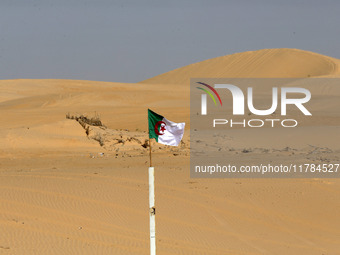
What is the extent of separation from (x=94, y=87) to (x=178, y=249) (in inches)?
2169

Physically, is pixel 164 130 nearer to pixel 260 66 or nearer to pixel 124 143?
pixel 124 143

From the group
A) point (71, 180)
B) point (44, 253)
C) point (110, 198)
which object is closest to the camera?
point (44, 253)

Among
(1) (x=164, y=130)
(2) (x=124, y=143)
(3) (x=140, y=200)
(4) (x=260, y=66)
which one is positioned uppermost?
(4) (x=260, y=66)

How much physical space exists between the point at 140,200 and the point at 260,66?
246 feet

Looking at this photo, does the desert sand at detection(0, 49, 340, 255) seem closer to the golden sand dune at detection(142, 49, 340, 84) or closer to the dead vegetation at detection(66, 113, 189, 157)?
the dead vegetation at detection(66, 113, 189, 157)

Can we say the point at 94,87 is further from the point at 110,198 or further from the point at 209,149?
the point at 110,198

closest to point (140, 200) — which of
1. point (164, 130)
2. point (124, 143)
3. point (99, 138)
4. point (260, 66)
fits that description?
point (164, 130)

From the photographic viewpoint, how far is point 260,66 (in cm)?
8650

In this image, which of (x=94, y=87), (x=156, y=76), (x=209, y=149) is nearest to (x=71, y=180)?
(x=209, y=149)

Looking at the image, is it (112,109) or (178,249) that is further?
(112,109)

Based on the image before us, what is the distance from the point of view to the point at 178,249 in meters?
10.4

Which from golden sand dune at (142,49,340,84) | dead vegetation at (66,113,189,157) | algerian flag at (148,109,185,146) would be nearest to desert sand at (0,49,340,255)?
dead vegetation at (66,113,189,157)

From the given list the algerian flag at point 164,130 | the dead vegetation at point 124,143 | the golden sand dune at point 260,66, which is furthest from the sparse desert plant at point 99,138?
the golden sand dune at point 260,66

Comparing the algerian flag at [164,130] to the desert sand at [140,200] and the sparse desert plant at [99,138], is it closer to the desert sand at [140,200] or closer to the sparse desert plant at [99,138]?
the desert sand at [140,200]
